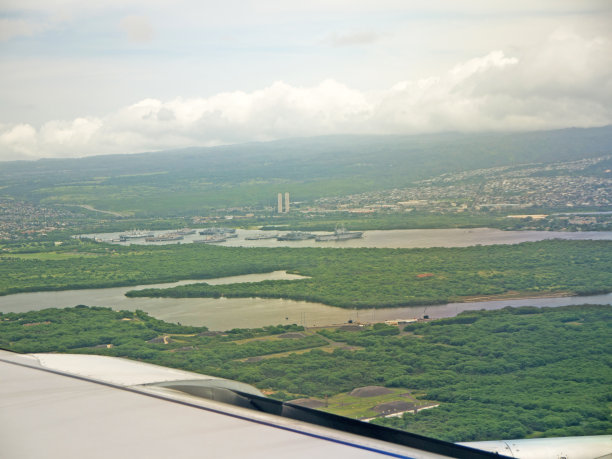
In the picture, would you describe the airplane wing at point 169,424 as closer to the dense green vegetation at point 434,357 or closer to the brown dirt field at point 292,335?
the dense green vegetation at point 434,357

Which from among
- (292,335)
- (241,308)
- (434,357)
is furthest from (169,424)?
(241,308)

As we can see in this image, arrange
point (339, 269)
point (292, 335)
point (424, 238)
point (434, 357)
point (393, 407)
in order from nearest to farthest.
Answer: point (393, 407) < point (434, 357) < point (292, 335) < point (339, 269) < point (424, 238)

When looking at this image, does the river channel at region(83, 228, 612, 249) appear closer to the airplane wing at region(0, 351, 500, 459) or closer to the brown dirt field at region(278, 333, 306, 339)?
the brown dirt field at region(278, 333, 306, 339)

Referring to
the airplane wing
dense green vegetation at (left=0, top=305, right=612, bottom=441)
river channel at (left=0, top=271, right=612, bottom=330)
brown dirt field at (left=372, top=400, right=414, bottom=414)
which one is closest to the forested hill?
river channel at (left=0, top=271, right=612, bottom=330)

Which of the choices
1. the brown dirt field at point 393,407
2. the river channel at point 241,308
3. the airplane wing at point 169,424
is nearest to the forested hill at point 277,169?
the river channel at point 241,308

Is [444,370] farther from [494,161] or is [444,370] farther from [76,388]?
[494,161]

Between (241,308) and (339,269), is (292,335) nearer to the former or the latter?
(241,308)

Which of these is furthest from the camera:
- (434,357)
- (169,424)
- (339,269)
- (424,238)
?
(424,238)
